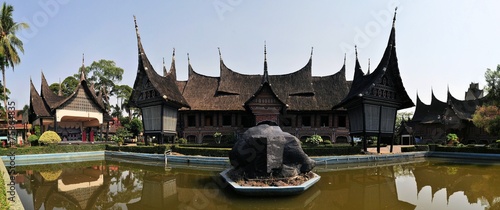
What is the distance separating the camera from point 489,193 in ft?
34.8

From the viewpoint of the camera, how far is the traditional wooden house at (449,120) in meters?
34.7

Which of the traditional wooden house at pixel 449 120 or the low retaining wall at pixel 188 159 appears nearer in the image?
the low retaining wall at pixel 188 159

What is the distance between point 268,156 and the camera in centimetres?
1047

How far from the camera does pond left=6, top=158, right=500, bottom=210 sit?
9.11 meters

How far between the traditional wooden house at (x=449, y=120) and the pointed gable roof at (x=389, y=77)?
1441cm

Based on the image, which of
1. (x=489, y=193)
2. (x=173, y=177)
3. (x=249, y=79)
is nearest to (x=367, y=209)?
(x=489, y=193)

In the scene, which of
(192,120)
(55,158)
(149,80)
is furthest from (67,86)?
(149,80)

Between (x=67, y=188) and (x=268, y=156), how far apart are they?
8.08 meters

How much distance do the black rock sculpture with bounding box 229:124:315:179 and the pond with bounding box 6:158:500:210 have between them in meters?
0.93

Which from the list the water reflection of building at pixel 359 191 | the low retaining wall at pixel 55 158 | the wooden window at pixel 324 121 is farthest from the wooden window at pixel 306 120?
the low retaining wall at pixel 55 158

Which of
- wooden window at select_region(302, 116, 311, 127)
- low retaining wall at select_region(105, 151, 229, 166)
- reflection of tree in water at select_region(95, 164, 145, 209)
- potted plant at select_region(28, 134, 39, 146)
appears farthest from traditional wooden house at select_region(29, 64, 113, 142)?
wooden window at select_region(302, 116, 311, 127)

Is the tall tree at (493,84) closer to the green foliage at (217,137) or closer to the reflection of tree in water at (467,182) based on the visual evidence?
the reflection of tree in water at (467,182)

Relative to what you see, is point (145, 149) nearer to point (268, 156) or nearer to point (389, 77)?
point (268, 156)

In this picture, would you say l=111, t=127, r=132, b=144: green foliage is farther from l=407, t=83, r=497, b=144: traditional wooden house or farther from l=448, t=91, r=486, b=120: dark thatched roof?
l=448, t=91, r=486, b=120: dark thatched roof
